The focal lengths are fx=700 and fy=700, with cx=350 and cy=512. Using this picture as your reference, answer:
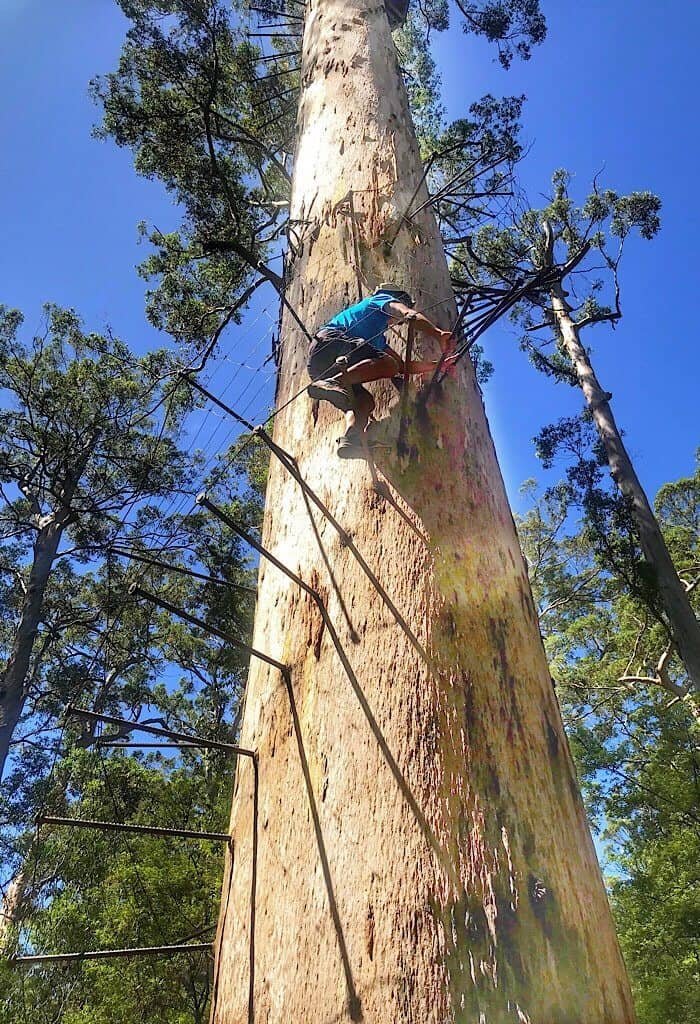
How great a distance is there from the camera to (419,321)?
6.73 feet

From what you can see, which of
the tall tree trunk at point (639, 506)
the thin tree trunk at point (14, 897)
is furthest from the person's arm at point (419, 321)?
the thin tree trunk at point (14, 897)

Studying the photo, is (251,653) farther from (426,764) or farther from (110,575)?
(110,575)

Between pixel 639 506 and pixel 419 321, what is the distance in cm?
874

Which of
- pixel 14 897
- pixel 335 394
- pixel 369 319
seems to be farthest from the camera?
pixel 14 897

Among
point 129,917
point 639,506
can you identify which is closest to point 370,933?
point 129,917

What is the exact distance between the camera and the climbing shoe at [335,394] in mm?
2035

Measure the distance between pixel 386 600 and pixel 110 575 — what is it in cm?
1317

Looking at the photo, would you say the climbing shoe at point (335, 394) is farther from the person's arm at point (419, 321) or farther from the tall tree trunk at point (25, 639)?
the tall tree trunk at point (25, 639)

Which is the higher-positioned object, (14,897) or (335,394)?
(14,897)

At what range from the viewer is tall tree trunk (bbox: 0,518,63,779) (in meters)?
10.1

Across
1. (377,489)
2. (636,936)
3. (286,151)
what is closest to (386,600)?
(377,489)

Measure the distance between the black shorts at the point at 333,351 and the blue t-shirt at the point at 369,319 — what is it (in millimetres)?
22

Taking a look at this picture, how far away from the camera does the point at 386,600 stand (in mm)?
1560

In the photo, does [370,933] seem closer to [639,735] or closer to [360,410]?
[360,410]
